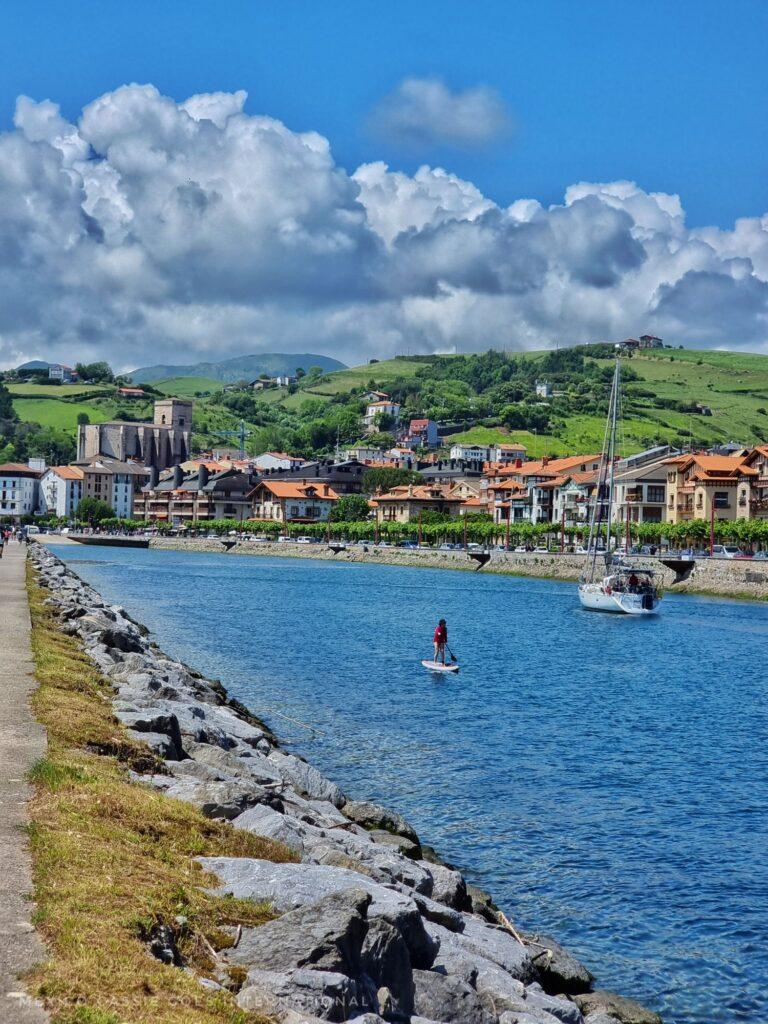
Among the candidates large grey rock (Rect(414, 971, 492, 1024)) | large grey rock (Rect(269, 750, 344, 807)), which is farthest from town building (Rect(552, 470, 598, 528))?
large grey rock (Rect(414, 971, 492, 1024))

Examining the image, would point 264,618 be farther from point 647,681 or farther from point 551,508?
point 551,508

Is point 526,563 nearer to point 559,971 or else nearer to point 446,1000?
point 559,971

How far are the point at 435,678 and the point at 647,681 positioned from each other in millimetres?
9107

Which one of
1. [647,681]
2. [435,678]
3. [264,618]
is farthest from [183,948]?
[264,618]

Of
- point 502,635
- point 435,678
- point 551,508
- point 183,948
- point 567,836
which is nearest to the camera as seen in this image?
point 183,948

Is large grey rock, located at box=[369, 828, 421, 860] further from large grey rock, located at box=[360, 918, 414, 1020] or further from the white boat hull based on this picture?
the white boat hull

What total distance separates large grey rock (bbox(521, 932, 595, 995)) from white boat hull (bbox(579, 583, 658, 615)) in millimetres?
66766

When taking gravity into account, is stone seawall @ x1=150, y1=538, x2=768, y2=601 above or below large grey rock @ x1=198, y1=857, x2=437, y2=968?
below

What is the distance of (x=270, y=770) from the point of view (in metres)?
20.3

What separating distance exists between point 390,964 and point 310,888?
66.1 inches

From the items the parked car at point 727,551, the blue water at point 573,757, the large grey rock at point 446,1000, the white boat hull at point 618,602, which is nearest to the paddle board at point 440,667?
the blue water at point 573,757

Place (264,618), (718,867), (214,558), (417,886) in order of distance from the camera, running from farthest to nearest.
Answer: (214,558) < (264,618) < (718,867) < (417,886)

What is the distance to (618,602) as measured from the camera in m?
80.2

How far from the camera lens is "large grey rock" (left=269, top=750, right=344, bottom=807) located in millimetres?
20125
